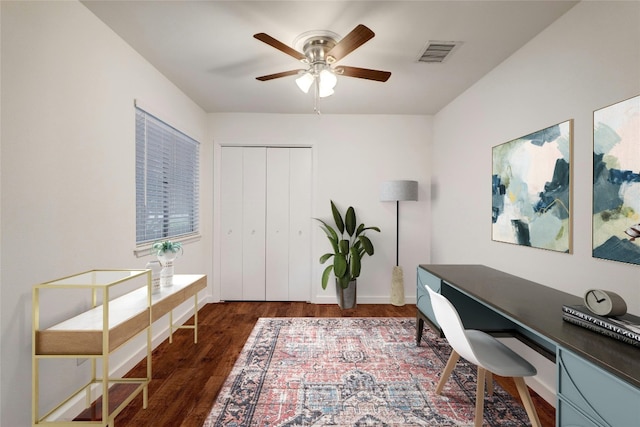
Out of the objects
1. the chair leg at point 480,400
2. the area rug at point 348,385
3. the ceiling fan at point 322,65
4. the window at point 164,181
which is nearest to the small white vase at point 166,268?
the window at point 164,181

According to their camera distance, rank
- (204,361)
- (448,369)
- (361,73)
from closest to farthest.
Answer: (448,369) < (361,73) < (204,361)

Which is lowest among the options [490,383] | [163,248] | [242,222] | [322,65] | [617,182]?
[490,383]

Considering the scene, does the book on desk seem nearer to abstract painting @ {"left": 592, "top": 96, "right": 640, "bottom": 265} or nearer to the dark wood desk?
the dark wood desk

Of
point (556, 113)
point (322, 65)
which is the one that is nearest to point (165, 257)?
point (322, 65)

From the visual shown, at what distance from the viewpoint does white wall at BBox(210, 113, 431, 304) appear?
423 cm

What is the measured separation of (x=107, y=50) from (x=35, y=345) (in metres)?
1.96

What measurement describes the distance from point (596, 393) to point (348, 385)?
154 centimetres

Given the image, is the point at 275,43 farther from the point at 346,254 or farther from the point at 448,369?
the point at 346,254

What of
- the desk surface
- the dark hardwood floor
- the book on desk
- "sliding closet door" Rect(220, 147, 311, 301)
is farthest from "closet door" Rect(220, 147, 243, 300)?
the book on desk

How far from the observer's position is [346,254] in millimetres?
3914

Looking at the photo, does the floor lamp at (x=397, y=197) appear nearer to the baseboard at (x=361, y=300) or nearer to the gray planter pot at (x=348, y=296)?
the baseboard at (x=361, y=300)

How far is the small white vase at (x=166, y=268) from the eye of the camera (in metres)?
2.47

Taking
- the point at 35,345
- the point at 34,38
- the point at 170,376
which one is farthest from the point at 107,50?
the point at 170,376

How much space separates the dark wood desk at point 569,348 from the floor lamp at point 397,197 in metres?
1.70
